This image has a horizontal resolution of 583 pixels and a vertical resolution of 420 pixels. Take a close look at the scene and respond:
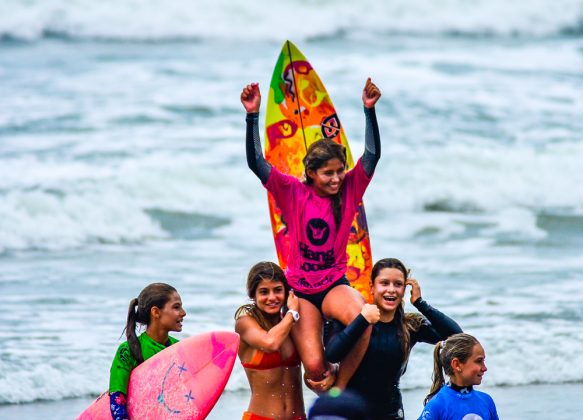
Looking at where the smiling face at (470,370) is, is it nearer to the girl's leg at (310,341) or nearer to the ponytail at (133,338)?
the girl's leg at (310,341)

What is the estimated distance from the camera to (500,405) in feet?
25.1

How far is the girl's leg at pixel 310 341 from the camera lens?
553 centimetres

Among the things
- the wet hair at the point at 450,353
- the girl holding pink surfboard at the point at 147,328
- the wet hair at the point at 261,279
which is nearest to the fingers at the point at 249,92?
the wet hair at the point at 261,279

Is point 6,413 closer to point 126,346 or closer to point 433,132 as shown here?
point 126,346

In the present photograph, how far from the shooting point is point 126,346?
218 inches

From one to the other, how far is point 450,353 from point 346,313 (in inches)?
23.5

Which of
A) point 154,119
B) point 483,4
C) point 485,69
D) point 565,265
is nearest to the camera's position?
point 565,265

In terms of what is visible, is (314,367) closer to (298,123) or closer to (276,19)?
(298,123)

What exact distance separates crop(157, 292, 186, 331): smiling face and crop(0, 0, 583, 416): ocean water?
8.44 ft

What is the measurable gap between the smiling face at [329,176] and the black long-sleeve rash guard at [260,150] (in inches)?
6.2

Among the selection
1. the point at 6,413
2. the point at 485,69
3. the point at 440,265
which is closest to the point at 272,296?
the point at 6,413

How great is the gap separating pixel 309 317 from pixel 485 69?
1497 centimetres

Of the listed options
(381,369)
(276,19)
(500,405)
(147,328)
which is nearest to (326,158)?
(381,369)

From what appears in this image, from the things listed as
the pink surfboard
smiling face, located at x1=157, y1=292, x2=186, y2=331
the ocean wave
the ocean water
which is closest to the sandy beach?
the ocean water
